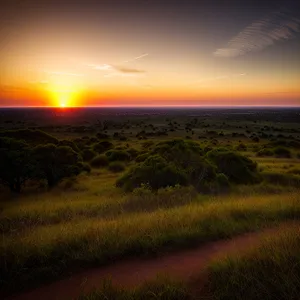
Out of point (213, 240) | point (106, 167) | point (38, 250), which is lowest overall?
point (106, 167)

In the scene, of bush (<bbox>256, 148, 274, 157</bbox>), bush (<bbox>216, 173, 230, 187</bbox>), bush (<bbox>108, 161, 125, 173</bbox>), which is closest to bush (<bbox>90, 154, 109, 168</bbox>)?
bush (<bbox>108, 161, 125, 173</bbox>)

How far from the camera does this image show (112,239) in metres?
5.64

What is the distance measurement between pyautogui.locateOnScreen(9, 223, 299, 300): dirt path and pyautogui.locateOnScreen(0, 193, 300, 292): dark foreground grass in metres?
0.25

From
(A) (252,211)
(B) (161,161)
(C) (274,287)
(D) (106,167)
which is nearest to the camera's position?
(C) (274,287)

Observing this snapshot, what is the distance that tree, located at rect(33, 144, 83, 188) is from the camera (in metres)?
19.2

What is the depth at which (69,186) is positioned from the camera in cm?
1864

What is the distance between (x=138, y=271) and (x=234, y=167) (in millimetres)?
15330

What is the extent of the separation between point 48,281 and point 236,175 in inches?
634

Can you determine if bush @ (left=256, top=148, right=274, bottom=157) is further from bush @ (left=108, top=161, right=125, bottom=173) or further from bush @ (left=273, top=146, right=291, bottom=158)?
bush @ (left=108, top=161, right=125, bottom=173)

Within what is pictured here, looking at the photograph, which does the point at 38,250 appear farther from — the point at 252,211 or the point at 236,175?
the point at 236,175

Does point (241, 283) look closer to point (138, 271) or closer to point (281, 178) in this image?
point (138, 271)

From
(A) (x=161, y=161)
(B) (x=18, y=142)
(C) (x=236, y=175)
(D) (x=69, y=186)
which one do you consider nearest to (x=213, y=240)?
(A) (x=161, y=161)

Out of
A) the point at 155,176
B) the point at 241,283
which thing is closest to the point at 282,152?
the point at 155,176

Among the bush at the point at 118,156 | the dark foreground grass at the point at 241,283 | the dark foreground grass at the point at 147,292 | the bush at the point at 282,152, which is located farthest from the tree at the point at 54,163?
the bush at the point at 282,152
